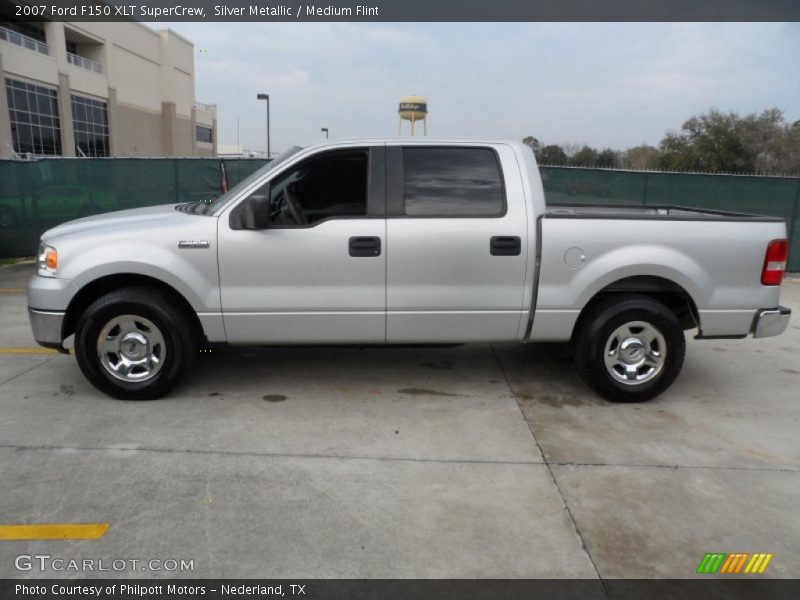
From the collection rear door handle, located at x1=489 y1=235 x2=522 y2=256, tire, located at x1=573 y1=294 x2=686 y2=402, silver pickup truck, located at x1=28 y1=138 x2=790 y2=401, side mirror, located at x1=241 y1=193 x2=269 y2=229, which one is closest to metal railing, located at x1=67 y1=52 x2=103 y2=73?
silver pickup truck, located at x1=28 y1=138 x2=790 y2=401

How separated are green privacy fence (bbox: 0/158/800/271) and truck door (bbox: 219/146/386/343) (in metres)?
6.90

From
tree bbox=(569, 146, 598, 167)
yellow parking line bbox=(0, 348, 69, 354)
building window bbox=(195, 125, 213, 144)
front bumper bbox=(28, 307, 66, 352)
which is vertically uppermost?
building window bbox=(195, 125, 213, 144)

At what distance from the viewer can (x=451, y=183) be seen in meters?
4.64

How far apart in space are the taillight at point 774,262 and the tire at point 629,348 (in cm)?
74

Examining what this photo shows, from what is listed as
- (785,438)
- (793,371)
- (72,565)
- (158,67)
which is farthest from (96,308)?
(158,67)

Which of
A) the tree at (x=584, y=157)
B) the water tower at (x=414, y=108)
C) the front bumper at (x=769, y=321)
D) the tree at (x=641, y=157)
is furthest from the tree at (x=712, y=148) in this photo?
the front bumper at (x=769, y=321)

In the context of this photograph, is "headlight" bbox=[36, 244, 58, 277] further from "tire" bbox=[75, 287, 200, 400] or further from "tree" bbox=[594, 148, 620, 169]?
"tree" bbox=[594, 148, 620, 169]

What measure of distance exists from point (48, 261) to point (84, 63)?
5140cm

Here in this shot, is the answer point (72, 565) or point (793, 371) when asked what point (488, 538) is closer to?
point (72, 565)

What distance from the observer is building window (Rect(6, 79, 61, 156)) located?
38188 mm

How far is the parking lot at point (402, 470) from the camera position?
2.93 m
